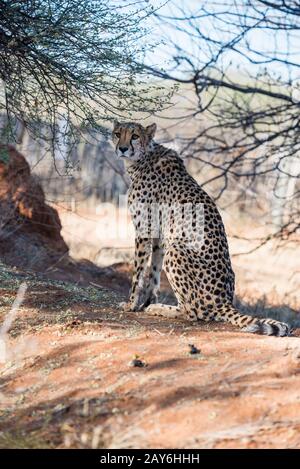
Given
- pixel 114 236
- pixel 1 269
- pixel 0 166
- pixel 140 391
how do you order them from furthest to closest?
1. pixel 114 236
2. pixel 0 166
3. pixel 1 269
4. pixel 140 391

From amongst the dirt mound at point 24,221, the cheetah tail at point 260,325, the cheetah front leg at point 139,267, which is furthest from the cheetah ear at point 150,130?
the dirt mound at point 24,221

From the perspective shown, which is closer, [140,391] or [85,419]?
[85,419]

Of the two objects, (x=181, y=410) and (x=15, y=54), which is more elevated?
(x=15, y=54)

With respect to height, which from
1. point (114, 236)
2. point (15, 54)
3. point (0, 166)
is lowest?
point (114, 236)

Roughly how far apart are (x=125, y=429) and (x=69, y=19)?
3508 mm

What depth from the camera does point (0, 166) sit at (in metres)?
9.86

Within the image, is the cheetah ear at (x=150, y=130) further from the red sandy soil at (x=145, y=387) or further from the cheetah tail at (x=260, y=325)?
the red sandy soil at (x=145, y=387)

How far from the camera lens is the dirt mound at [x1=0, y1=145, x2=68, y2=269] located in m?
9.57

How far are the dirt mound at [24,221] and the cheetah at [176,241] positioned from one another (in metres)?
3.26

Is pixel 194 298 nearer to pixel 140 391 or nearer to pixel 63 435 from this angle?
pixel 140 391

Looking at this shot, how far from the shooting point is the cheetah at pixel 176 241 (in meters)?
5.72

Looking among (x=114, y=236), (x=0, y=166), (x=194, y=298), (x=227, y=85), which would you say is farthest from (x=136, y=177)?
(x=114, y=236)
